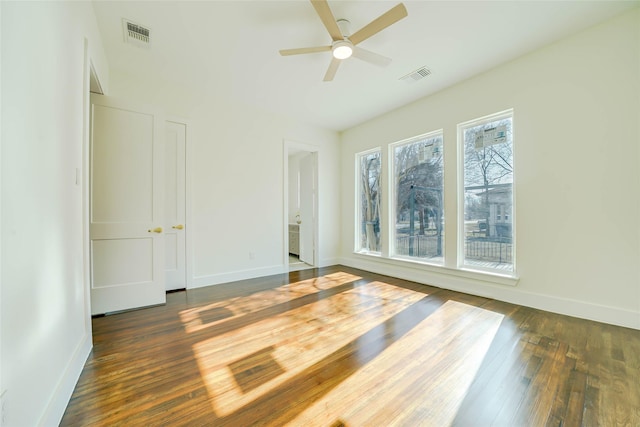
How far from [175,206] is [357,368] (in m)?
3.24

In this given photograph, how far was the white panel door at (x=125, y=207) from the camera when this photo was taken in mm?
2715

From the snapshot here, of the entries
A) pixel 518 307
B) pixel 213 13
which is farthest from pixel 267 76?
pixel 518 307

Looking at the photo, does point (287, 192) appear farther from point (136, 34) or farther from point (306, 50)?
point (136, 34)

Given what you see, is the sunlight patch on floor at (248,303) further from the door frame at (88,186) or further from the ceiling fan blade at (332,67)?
the ceiling fan blade at (332,67)

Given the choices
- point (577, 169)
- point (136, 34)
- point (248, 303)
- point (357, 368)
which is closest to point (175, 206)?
point (248, 303)

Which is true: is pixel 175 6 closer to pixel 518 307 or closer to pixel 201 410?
pixel 201 410

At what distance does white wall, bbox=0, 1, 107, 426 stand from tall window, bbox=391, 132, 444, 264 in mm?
4163

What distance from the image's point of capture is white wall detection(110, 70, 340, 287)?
12.3 ft

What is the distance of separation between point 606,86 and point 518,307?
2.44 m

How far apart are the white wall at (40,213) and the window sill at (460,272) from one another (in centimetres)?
400

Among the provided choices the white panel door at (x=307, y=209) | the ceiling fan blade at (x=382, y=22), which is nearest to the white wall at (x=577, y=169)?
the ceiling fan blade at (x=382, y=22)

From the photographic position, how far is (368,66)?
318 cm

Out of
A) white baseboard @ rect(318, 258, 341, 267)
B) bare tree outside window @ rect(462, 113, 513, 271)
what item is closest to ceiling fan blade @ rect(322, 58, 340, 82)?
bare tree outside window @ rect(462, 113, 513, 271)

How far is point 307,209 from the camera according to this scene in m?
5.61
